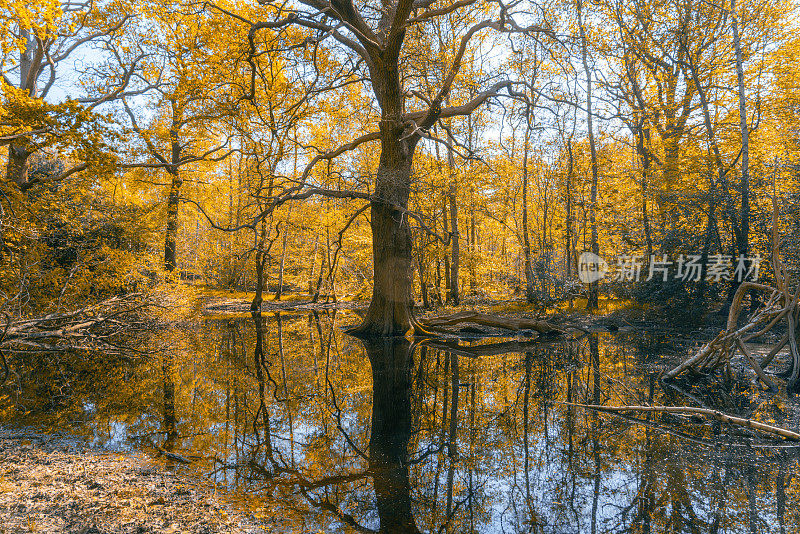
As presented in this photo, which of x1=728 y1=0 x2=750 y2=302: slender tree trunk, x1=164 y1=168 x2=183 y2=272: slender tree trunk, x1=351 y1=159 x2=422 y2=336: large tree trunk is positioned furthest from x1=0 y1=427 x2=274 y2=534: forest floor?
x1=164 y1=168 x2=183 y2=272: slender tree trunk

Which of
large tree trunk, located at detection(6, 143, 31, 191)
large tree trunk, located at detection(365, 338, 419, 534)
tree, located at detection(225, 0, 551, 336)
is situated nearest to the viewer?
large tree trunk, located at detection(365, 338, 419, 534)

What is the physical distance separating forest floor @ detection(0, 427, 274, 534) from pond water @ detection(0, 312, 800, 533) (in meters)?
0.27

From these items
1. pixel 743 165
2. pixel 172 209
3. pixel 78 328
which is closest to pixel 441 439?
pixel 78 328

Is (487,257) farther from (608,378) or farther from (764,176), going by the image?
(608,378)

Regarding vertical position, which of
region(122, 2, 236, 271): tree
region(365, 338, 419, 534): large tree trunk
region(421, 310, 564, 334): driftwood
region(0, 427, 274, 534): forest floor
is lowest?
region(365, 338, 419, 534): large tree trunk

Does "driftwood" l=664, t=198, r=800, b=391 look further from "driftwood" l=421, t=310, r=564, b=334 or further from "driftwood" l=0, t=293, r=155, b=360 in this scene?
"driftwood" l=0, t=293, r=155, b=360

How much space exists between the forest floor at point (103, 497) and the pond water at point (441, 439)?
0.87 feet

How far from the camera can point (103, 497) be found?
347 cm

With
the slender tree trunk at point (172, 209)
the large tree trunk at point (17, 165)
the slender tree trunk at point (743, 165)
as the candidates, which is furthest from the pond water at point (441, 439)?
the slender tree trunk at point (172, 209)

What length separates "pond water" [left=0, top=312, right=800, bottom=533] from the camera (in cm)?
331

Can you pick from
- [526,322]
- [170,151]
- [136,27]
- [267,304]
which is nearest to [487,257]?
[526,322]

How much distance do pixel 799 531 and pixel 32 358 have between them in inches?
534

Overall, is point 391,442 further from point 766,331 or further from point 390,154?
point 390,154

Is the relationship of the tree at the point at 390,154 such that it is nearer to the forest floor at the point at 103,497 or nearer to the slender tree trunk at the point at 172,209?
the forest floor at the point at 103,497
